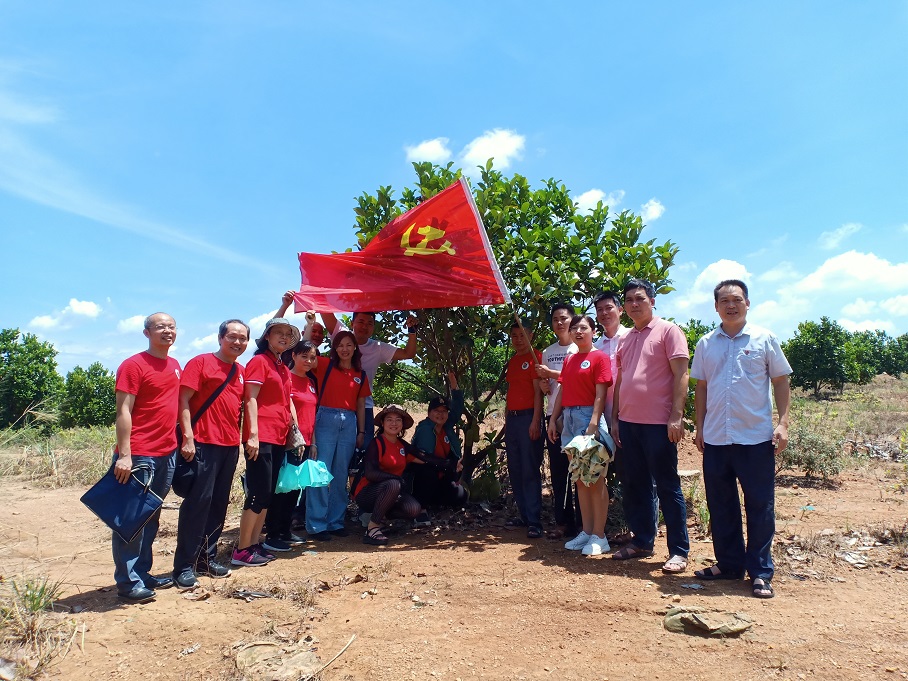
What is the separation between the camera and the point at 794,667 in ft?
9.75

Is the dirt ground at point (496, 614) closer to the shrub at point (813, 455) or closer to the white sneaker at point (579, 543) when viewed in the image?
the white sneaker at point (579, 543)

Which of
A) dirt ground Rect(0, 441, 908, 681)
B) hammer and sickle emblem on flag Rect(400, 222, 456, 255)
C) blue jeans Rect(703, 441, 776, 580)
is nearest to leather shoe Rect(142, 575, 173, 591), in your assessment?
dirt ground Rect(0, 441, 908, 681)

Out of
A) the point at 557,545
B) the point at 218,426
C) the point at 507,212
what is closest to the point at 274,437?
the point at 218,426

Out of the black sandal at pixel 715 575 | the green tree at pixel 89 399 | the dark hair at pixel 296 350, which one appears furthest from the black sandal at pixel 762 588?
the green tree at pixel 89 399

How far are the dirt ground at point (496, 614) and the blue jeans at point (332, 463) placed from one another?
0.34 m

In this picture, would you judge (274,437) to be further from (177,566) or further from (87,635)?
(87,635)

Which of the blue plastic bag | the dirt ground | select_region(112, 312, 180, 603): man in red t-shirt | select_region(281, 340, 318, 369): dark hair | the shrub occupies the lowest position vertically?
the dirt ground

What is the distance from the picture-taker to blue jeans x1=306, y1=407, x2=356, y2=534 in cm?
561

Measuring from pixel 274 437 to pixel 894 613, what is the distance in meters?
4.31

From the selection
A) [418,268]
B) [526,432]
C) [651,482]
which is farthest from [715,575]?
[418,268]

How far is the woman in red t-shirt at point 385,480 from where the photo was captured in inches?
221

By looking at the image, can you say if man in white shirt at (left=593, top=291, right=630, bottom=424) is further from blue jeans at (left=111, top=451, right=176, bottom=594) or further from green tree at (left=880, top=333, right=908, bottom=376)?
green tree at (left=880, top=333, right=908, bottom=376)

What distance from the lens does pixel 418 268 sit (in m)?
5.59

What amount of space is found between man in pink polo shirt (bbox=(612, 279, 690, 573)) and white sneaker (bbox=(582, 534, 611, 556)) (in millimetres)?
136
